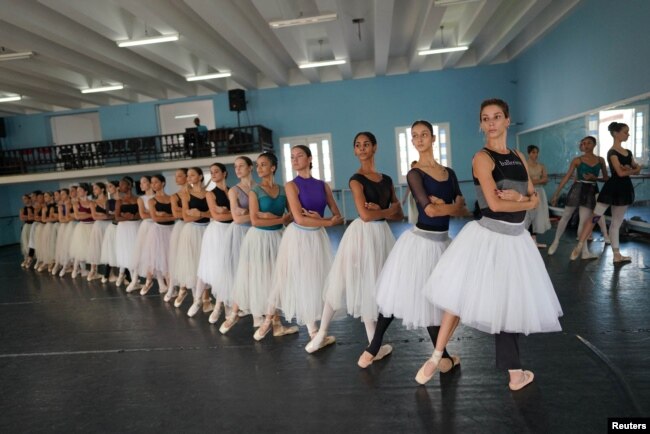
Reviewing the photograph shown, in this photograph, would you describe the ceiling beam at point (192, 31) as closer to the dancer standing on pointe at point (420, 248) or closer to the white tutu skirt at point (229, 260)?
the white tutu skirt at point (229, 260)

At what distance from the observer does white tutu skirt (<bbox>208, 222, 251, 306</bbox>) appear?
12.6ft

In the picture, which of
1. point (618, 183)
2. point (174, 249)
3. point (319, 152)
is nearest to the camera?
point (174, 249)

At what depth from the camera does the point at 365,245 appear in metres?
2.76

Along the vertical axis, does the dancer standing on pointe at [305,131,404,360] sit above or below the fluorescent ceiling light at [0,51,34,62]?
below

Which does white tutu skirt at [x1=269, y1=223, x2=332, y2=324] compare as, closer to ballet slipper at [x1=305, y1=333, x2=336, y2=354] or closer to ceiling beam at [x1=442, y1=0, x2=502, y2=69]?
ballet slipper at [x1=305, y1=333, x2=336, y2=354]

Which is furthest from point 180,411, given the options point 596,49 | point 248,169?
point 596,49

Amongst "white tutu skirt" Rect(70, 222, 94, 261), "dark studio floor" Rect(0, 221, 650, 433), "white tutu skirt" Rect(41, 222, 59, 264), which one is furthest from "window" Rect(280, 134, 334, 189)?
"dark studio floor" Rect(0, 221, 650, 433)

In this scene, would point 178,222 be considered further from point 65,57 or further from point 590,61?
point 590,61

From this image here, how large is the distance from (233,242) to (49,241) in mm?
6107

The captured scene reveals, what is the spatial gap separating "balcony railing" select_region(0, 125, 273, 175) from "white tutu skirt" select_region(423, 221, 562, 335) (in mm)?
10389

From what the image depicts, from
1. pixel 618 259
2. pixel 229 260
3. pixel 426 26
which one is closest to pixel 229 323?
pixel 229 260

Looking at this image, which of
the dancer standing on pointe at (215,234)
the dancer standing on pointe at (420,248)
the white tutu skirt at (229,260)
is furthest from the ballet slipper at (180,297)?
the dancer standing on pointe at (420,248)

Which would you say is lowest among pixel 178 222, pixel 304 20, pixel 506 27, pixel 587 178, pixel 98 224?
pixel 98 224

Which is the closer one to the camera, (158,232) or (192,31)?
(158,232)
